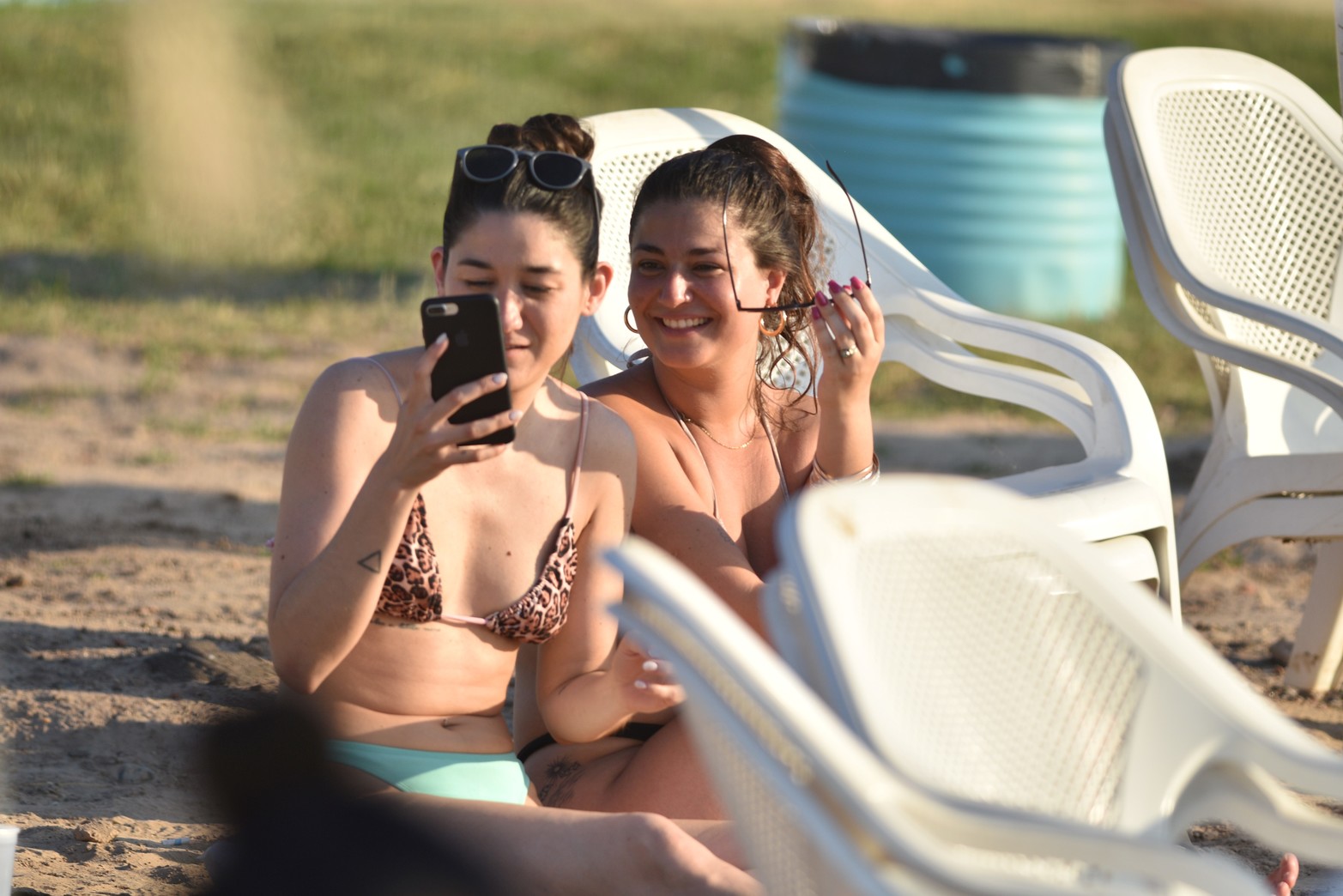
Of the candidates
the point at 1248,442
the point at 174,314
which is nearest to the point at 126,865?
the point at 1248,442

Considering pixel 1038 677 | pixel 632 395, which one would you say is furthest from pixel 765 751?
pixel 632 395

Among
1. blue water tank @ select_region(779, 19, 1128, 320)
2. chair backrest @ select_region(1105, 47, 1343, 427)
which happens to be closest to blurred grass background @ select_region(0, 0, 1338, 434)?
blue water tank @ select_region(779, 19, 1128, 320)

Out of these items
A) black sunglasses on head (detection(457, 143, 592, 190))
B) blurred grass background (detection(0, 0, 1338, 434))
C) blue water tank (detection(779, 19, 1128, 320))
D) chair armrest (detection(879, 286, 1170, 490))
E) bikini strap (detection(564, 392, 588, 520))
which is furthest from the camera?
blue water tank (detection(779, 19, 1128, 320))

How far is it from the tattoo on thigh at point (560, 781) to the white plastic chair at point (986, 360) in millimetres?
918

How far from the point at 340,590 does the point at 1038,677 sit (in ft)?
2.81

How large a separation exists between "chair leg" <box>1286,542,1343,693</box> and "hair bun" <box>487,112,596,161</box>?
2065mm

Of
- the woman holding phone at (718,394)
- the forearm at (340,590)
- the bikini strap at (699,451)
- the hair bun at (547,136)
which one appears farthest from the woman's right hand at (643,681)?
the hair bun at (547,136)

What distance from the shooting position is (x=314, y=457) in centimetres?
200

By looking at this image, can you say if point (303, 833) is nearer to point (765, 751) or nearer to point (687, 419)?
point (765, 751)

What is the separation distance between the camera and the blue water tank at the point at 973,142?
7.66m

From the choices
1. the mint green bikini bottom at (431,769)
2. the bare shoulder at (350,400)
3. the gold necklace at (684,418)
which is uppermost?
the bare shoulder at (350,400)

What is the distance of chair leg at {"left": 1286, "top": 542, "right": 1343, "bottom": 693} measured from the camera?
11.6ft

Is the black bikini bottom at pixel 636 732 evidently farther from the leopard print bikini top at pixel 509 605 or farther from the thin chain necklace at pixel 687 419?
the thin chain necklace at pixel 687 419

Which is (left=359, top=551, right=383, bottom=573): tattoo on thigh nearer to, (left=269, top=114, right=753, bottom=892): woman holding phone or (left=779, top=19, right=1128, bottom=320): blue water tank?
(left=269, top=114, right=753, bottom=892): woman holding phone
